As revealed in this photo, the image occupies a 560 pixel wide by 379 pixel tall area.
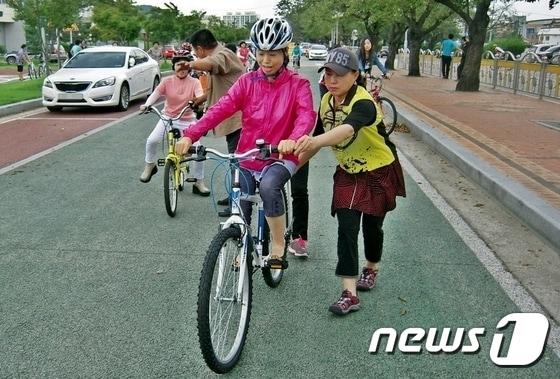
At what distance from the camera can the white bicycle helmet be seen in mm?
3854

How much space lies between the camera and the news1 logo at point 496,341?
12.0 ft

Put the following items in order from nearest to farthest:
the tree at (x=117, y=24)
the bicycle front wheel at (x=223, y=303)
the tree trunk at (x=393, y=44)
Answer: the bicycle front wheel at (x=223, y=303), the tree at (x=117, y=24), the tree trunk at (x=393, y=44)

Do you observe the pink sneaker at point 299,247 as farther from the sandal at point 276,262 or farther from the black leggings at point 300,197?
the sandal at point 276,262

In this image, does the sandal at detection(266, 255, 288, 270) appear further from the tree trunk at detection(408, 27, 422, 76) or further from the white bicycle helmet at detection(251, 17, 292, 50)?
the tree trunk at detection(408, 27, 422, 76)

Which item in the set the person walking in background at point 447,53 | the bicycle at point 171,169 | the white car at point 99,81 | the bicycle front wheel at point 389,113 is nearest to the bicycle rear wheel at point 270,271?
the bicycle at point 171,169

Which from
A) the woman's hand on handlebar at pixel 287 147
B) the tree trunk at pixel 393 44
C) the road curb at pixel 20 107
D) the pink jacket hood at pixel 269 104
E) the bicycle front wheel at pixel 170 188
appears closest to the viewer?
the woman's hand on handlebar at pixel 287 147

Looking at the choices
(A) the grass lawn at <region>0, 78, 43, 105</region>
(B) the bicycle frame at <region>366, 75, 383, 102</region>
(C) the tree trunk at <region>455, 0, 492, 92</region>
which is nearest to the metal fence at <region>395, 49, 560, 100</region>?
(C) the tree trunk at <region>455, 0, 492, 92</region>

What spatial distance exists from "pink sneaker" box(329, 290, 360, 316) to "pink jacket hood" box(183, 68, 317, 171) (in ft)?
3.11

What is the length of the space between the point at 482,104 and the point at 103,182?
462 inches

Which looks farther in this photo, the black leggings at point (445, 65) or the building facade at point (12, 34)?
the building facade at point (12, 34)

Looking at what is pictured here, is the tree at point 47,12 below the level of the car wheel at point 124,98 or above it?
above

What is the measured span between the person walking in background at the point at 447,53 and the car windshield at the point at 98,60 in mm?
15136

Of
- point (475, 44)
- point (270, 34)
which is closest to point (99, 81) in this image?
point (475, 44)

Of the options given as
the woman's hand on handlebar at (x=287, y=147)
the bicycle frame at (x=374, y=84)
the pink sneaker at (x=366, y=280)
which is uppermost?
the woman's hand on handlebar at (x=287, y=147)
